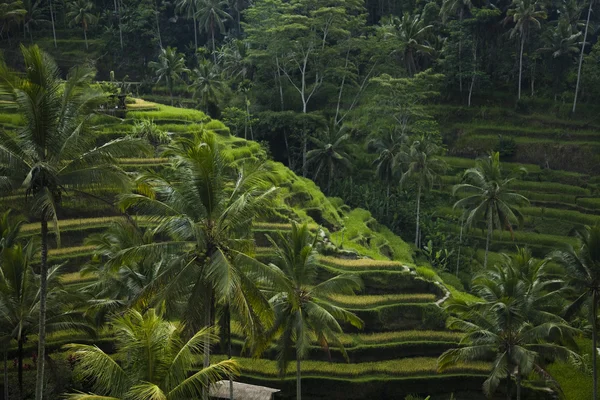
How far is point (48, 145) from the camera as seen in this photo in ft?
57.5

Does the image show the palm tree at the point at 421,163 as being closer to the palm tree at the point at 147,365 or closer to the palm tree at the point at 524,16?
the palm tree at the point at 524,16

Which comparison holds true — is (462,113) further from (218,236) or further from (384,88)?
(218,236)

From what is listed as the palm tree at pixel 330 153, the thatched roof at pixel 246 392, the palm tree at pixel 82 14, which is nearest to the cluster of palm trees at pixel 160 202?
the thatched roof at pixel 246 392

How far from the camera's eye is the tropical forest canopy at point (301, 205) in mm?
17938

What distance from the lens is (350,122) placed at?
192 feet

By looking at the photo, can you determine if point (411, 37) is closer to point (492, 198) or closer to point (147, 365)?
point (492, 198)

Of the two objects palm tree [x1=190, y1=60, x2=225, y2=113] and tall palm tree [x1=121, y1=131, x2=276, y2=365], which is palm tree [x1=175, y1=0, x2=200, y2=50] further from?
tall palm tree [x1=121, y1=131, x2=276, y2=365]

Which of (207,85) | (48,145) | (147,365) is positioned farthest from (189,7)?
(147,365)

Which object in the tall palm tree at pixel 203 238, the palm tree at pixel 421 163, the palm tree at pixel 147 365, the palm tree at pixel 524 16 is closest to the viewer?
the palm tree at pixel 147 365

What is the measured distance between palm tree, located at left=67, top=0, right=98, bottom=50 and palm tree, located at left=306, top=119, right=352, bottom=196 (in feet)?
97.6

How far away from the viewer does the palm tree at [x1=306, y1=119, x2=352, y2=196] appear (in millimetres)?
52344

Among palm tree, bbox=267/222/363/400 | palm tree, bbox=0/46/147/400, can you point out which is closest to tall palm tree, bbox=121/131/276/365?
palm tree, bbox=0/46/147/400

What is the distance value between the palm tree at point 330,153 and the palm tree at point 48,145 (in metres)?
34.5

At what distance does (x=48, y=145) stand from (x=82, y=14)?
55245 millimetres
